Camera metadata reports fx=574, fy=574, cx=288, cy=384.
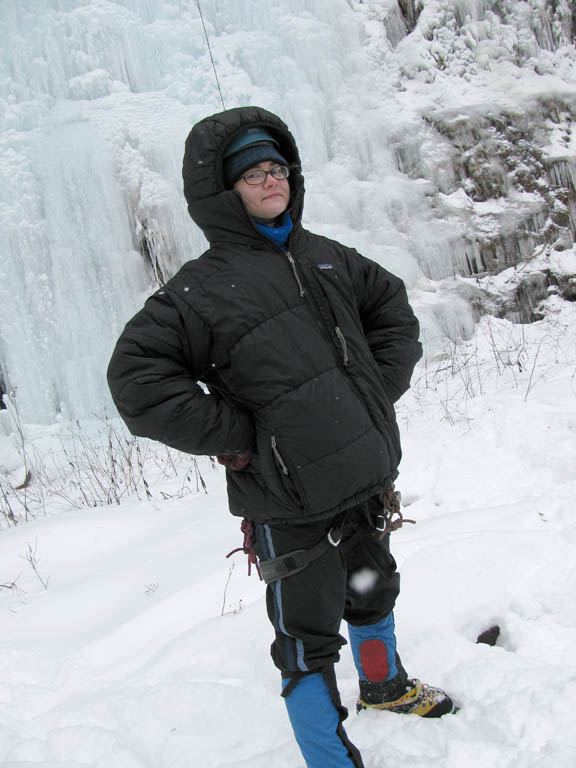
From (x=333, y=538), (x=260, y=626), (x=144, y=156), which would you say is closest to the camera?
(x=333, y=538)

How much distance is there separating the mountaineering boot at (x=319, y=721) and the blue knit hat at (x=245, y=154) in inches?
50.7

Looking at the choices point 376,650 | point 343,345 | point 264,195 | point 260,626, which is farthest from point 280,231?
point 260,626

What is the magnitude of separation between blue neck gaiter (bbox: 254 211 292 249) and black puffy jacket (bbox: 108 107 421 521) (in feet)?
0.08

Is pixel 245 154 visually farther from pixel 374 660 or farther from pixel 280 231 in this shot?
pixel 374 660

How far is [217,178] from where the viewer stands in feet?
4.76

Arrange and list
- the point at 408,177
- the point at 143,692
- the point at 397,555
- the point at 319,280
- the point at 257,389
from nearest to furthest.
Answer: the point at 257,389
the point at 319,280
the point at 143,692
the point at 397,555
the point at 408,177

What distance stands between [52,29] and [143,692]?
795 centimetres

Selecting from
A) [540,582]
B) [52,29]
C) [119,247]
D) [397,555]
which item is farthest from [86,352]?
[540,582]

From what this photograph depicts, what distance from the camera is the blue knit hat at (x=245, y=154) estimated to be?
1.48 meters

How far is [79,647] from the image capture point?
227 cm

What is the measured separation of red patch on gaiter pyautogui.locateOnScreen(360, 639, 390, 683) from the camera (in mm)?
1666

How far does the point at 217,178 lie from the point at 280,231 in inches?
8.3

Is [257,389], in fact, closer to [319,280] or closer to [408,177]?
[319,280]

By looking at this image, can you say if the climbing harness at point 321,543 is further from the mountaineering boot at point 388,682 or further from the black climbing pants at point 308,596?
the mountaineering boot at point 388,682
